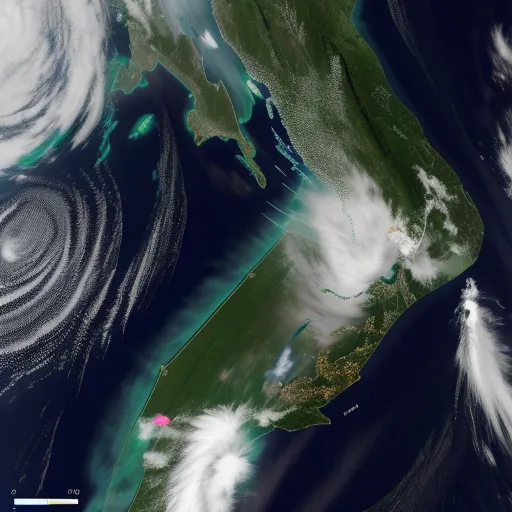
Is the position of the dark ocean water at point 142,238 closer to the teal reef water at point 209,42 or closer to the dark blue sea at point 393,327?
the dark blue sea at point 393,327

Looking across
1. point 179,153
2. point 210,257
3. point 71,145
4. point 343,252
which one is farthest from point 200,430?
point 71,145

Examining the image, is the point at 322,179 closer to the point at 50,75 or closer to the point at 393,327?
the point at 393,327

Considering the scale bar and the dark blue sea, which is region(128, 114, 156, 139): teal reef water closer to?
the dark blue sea

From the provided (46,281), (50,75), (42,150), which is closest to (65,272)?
(46,281)

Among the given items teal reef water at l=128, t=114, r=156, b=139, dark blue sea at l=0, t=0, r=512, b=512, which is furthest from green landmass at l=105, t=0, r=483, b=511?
teal reef water at l=128, t=114, r=156, b=139

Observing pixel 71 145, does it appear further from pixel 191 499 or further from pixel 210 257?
pixel 191 499

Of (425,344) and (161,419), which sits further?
(425,344)

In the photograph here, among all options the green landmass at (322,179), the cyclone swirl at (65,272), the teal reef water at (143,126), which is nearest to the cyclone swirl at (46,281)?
the cyclone swirl at (65,272)

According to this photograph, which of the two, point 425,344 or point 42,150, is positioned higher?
point 425,344
